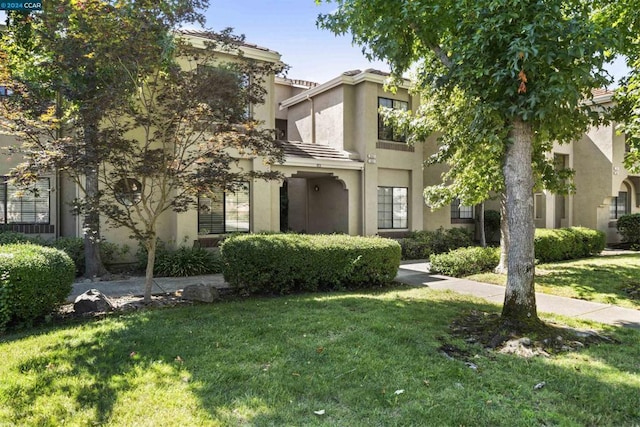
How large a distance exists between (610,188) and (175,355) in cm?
2187

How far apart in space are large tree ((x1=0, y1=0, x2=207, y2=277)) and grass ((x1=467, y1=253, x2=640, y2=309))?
9.39m

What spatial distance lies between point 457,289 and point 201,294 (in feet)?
19.4

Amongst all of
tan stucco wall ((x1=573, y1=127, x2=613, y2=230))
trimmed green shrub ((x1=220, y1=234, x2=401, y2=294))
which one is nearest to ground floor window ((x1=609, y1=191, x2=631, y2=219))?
tan stucco wall ((x1=573, y1=127, x2=613, y2=230))

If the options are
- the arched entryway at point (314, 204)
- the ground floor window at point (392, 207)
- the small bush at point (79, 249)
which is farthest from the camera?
the ground floor window at point (392, 207)

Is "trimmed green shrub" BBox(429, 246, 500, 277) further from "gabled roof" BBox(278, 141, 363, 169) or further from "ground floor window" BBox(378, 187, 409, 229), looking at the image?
"gabled roof" BBox(278, 141, 363, 169)

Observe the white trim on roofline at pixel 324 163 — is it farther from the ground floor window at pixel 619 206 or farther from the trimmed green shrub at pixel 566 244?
the ground floor window at pixel 619 206

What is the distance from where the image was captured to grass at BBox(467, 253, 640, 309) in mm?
8875

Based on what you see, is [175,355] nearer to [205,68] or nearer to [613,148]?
[205,68]

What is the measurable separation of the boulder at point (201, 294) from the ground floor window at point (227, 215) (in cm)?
470

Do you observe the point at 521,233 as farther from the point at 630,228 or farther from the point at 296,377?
the point at 630,228

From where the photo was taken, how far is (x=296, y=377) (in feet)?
14.3

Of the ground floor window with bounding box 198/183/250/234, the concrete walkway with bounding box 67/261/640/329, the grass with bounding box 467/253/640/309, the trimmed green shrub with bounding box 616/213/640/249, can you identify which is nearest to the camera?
the concrete walkway with bounding box 67/261/640/329

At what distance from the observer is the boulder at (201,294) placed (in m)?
→ 8.14

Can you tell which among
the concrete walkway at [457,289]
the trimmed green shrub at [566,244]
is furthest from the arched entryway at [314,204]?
the trimmed green shrub at [566,244]
